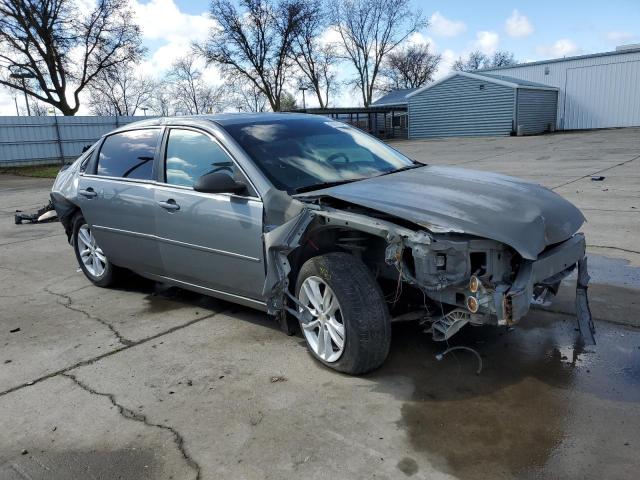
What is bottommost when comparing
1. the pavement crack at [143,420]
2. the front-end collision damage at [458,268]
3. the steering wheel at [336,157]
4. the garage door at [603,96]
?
the pavement crack at [143,420]

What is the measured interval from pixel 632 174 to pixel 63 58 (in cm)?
3090

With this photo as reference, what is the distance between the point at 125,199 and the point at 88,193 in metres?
0.69

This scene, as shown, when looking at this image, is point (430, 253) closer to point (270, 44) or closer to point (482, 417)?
point (482, 417)

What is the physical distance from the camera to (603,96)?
31469mm

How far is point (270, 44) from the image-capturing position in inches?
1725

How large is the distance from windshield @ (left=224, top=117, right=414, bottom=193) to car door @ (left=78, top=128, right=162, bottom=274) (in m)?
1.03

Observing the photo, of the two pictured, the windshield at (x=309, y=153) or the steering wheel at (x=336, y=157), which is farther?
the steering wheel at (x=336, y=157)

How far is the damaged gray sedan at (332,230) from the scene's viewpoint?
123 inches

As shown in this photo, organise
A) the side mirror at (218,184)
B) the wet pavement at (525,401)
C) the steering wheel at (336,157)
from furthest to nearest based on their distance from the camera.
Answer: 1. the steering wheel at (336,157)
2. the side mirror at (218,184)
3. the wet pavement at (525,401)

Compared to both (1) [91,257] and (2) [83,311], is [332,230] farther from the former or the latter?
(1) [91,257]

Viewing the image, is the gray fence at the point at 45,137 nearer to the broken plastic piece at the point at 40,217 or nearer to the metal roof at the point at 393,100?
the broken plastic piece at the point at 40,217

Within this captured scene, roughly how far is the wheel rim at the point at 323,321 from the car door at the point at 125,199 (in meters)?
1.68

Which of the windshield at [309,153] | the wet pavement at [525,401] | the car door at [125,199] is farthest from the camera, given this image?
the car door at [125,199]

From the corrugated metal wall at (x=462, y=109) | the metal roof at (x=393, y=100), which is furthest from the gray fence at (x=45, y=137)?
the metal roof at (x=393, y=100)
